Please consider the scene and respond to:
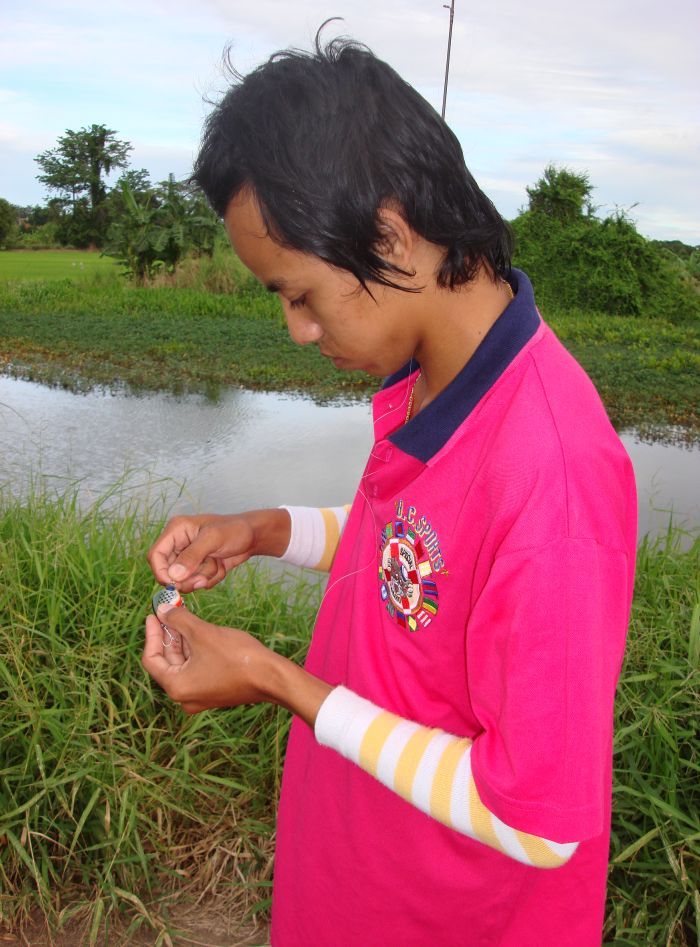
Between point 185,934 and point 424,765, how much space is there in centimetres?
111

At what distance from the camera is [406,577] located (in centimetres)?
88

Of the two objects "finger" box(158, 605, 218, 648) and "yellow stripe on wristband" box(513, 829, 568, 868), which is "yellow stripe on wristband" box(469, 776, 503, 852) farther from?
"finger" box(158, 605, 218, 648)

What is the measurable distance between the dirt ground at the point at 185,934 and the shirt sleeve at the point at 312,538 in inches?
33.1

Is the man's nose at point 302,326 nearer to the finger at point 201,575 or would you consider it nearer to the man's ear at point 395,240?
the man's ear at point 395,240

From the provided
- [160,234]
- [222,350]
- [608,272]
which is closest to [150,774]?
[222,350]

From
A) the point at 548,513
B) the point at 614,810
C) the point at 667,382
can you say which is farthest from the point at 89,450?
the point at 667,382

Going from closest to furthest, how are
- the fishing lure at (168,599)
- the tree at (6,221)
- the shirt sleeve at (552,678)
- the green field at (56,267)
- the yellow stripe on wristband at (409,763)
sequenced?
the shirt sleeve at (552,678), the yellow stripe on wristband at (409,763), the fishing lure at (168,599), the green field at (56,267), the tree at (6,221)

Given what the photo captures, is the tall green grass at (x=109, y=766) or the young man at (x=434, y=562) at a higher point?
the young man at (x=434, y=562)

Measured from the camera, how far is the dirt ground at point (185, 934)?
159cm

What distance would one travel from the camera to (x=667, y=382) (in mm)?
4930

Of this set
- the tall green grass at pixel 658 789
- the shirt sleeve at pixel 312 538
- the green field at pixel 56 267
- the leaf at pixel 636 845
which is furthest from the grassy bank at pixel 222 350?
the shirt sleeve at pixel 312 538

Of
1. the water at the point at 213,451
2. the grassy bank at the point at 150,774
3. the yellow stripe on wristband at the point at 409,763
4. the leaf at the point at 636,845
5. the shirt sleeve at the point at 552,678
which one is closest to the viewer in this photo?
the shirt sleeve at the point at 552,678

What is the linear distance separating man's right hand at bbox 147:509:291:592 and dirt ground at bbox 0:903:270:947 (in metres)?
0.84

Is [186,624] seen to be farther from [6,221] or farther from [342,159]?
[6,221]
